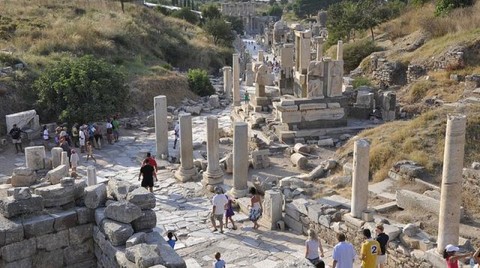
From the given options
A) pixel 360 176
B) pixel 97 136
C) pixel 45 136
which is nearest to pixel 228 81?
pixel 97 136

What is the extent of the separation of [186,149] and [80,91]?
7539 mm

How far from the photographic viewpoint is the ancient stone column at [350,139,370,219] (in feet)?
35.2

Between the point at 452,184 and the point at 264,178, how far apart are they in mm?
7161

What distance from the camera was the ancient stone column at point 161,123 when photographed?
1747 centimetres

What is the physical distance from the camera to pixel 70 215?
821 cm

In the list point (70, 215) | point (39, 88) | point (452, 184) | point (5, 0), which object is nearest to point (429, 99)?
point (452, 184)

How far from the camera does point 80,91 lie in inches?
835

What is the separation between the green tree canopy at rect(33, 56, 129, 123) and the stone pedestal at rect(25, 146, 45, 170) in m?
5.35

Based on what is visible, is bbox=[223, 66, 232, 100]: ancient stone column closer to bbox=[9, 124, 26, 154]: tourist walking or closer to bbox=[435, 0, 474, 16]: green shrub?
bbox=[435, 0, 474, 16]: green shrub

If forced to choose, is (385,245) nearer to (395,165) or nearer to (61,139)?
(395,165)

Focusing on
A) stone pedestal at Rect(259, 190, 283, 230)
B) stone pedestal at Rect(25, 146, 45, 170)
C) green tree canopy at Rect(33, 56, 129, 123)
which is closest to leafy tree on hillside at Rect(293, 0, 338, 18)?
green tree canopy at Rect(33, 56, 129, 123)

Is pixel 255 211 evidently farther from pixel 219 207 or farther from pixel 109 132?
pixel 109 132

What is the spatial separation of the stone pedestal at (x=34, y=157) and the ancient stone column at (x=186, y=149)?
12.8 feet

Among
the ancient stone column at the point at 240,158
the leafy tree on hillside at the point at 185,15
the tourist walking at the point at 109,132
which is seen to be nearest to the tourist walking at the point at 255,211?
the ancient stone column at the point at 240,158
